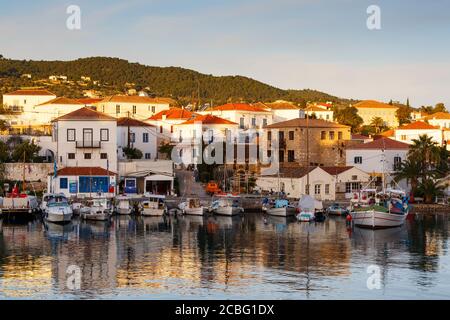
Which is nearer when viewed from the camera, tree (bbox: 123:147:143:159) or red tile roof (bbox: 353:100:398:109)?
tree (bbox: 123:147:143:159)

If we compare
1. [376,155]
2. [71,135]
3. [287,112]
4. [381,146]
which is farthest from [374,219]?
[287,112]

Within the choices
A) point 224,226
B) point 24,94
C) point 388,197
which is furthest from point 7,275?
point 24,94

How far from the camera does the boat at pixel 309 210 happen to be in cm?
5469

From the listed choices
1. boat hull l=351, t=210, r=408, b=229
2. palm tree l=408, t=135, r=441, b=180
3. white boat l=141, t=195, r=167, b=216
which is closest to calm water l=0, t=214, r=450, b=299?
boat hull l=351, t=210, r=408, b=229

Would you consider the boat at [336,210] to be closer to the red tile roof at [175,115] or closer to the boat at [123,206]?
the boat at [123,206]

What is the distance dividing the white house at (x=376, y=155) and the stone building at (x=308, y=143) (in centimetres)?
226

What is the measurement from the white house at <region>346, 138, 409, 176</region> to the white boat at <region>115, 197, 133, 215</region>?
22941mm

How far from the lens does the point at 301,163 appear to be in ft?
246

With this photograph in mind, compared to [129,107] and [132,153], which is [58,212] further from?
[129,107]

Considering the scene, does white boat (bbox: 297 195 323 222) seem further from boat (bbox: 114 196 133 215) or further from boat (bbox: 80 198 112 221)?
boat (bbox: 80 198 112 221)

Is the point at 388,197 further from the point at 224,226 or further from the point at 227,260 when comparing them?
the point at 227,260

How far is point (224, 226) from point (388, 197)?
12.3m

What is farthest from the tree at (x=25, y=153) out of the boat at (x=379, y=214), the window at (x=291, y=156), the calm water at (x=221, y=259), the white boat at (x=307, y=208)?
the boat at (x=379, y=214)

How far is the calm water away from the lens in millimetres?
30062
